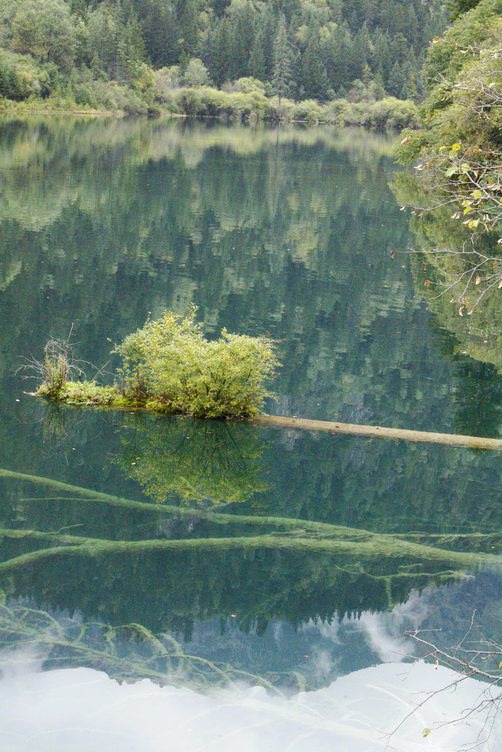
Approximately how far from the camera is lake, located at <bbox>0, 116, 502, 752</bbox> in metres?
8.44

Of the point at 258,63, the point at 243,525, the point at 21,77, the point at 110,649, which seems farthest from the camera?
the point at 258,63

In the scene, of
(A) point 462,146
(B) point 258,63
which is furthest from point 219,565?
(B) point 258,63

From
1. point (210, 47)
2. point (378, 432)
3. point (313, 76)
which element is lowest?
point (378, 432)

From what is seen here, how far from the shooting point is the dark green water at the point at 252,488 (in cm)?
964

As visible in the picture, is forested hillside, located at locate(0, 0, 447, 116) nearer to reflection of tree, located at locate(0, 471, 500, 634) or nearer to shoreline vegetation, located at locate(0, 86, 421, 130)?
shoreline vegetation, located at locate(0, 86, 421, 130)

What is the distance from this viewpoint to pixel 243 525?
1178 centimetres

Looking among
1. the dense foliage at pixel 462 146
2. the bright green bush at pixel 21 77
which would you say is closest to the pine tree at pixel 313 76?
the bright green bush at pixel 21 77

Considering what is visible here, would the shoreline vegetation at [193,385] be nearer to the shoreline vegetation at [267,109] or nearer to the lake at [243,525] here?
the lake at [243,525]

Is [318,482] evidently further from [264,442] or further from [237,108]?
[237,108]

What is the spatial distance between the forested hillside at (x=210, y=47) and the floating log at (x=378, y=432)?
242 feet

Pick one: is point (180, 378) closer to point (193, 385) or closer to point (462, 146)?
point (193, 385)

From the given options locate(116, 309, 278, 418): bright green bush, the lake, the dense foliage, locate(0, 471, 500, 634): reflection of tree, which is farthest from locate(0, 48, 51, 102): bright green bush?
locate(0, 471, 500, 634): reflection of tree

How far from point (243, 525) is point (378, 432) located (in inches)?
158

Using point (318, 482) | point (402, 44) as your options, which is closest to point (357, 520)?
point (318, 482)
